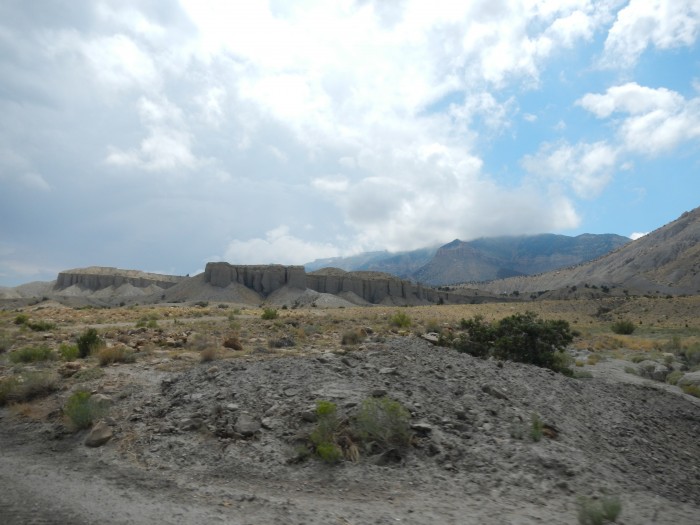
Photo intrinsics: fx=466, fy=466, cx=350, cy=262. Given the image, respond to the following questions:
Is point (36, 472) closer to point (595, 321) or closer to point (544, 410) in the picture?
point (544, 410)

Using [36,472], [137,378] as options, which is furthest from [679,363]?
[36,472]

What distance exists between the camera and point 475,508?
6746 millimetres

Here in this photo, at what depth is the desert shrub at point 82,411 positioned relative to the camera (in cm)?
961

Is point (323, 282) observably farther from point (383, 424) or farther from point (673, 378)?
point (383, 424)

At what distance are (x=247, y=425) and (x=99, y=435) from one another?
2.85m

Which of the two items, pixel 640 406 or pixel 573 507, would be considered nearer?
pixel 573 507

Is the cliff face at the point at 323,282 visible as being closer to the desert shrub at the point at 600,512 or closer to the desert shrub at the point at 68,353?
the desert shrub at the point at 68,353

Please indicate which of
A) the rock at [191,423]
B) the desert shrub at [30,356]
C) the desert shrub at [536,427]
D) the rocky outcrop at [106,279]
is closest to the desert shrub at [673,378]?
the desert shrub at [536,427]

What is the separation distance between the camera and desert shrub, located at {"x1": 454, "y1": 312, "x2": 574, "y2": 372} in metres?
17.5

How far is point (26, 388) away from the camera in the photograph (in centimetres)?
1163

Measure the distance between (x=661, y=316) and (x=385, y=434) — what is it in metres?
53.9

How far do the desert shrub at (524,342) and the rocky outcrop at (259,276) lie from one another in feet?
310

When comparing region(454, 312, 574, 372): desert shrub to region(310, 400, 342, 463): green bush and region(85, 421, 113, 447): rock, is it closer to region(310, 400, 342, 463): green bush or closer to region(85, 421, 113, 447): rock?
region(310, 400, 342, 463): green bush

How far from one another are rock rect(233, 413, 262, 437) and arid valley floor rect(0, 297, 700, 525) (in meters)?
0.03
